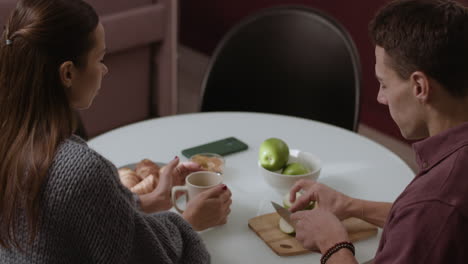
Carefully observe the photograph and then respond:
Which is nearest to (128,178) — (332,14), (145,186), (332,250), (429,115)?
(145,186)

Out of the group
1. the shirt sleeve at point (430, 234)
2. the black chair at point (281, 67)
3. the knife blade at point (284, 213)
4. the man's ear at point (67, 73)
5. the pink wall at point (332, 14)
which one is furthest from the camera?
the pink wall at point (332, 14)

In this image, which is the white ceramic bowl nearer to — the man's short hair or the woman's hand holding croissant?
the woman's hand holding croissant

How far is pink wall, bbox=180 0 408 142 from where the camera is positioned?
3.52 metres

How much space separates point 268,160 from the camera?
1678 mm

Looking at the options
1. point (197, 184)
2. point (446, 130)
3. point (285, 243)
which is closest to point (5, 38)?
point (197, 184)

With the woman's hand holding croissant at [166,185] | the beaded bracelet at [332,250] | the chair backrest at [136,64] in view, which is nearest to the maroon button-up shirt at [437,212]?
the beaded bracelet at [332,250]

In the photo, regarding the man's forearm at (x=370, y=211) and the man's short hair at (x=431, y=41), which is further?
the man's forearm at (x=370, y=211)

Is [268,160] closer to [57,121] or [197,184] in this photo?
[197,184]

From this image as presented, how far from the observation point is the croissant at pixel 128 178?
1.60 metres

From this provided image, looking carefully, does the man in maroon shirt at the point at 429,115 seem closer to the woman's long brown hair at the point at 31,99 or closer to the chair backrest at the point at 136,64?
the woman's long brown hair at the point at 31,99

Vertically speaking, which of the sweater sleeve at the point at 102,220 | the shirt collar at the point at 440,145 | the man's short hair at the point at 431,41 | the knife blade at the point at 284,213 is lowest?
the knife blade at the point at 284,213

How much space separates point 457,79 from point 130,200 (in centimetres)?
66

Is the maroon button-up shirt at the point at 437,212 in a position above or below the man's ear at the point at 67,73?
below

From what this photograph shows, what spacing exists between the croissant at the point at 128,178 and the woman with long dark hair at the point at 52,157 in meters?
0.39
